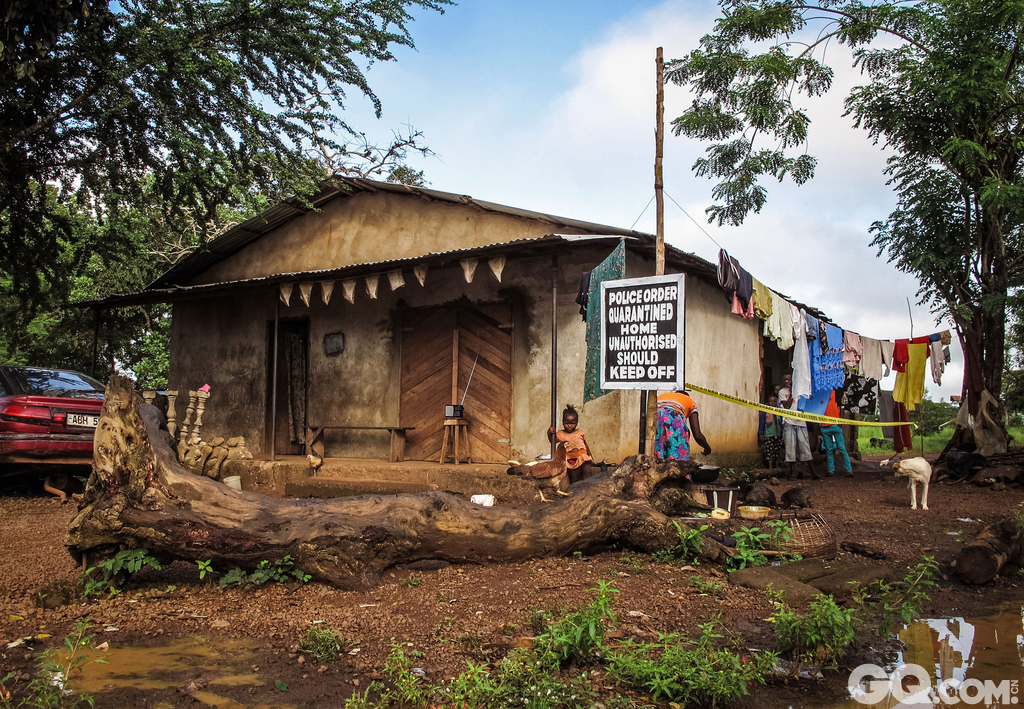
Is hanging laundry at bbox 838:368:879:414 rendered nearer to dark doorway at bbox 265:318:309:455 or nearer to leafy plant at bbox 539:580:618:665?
dark doorway at bbox 265:318:309:455

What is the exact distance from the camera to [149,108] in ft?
29.0

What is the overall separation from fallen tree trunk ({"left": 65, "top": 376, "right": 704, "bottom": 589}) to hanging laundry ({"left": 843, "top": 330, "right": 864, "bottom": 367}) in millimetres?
8988

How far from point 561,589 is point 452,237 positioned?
665cm

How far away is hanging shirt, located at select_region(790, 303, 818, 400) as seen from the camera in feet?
36.7

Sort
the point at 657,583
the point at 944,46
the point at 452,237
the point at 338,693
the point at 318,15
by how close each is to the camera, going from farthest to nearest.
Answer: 1. the point at 944,46
2. the point at 452,237
3. the point at 318,15
4. the point at 657,583
5. the point at 338,693

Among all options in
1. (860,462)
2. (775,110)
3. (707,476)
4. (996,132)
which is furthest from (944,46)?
(707,476)

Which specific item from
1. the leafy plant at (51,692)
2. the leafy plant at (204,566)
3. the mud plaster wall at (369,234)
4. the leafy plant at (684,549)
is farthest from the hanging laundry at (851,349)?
the leafy plant at (51,692)

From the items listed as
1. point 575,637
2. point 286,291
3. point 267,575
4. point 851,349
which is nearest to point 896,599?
point 575,637

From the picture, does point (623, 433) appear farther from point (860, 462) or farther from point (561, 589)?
point (860, 462)

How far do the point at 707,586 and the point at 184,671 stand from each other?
3.07m

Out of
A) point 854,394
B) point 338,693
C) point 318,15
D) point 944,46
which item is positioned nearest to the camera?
point 338,693

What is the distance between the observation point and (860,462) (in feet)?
53.1

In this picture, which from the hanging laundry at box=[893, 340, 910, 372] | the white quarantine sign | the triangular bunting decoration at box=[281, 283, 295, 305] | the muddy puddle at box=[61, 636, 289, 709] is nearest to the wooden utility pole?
the white quarantine sign

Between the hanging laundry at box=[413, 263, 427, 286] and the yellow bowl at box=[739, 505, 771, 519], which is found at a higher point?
the hanging laundry at box=[413, 263, 427, 286]
